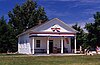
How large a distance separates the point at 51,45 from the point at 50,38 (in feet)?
5.11

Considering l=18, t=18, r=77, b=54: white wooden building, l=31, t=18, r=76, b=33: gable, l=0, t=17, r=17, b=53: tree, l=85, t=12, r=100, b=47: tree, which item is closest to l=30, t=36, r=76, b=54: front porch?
l=18, t=18, r=77, b=54: white wooden building

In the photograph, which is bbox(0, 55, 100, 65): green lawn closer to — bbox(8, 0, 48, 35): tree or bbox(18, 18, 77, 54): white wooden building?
bbox(18, 18, 77, 54): white wooden building

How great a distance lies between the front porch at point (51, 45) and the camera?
58094 millimetres

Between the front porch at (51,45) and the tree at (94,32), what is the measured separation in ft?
30.2

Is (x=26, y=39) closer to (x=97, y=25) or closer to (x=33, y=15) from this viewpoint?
(x=97, y=25)

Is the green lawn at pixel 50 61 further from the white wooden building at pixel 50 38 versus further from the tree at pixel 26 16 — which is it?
the tree at pixel 26 16

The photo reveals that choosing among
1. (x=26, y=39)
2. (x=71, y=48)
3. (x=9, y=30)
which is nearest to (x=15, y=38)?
(x=9, y=30)

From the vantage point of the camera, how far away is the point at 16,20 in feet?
290

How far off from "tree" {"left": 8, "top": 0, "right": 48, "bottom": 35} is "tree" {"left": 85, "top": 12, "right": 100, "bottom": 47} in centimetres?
2070

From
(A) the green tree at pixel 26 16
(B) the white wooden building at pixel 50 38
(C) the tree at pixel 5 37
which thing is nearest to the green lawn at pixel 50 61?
(B) the white wooden building at pixel 50 38

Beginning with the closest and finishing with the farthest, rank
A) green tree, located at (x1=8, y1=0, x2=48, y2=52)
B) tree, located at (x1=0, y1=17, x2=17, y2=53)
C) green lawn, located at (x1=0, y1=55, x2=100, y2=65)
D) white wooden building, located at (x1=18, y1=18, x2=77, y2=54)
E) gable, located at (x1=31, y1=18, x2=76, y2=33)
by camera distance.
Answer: green lawn, located at (x1=0, y1=55, x2=100, y2=65) < white wooden building, located at (x1=18, y1=18, x2=77, y2=54) < gable, located at (x1=31, y1=18, x2=76, y2=33) < tree, located at (x1=0, y1=17, x2=17, y2=53) < green tree, located at (x1=8, y1=0, x2=48, y2=52)

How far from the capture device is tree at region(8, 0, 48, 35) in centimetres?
8856

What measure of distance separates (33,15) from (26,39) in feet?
94.9

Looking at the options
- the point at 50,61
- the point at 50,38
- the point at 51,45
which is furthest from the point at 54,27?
the point at 50,61
